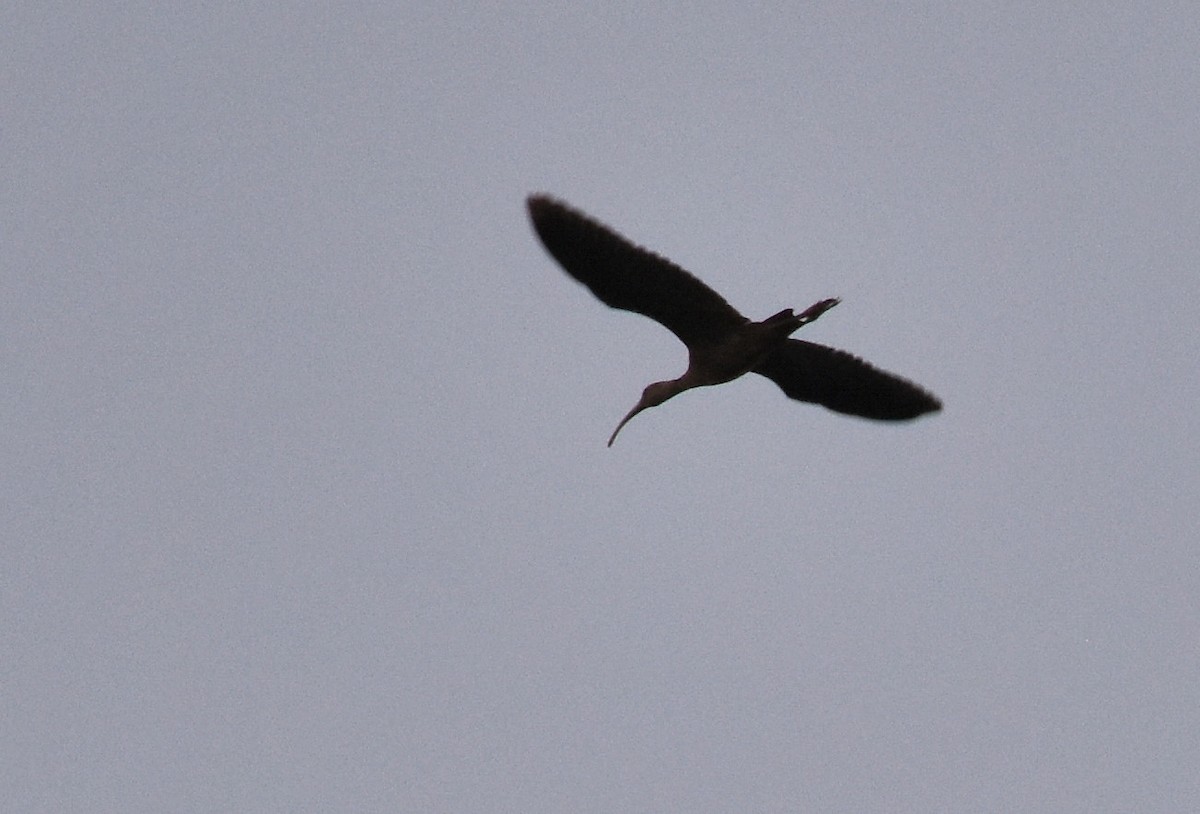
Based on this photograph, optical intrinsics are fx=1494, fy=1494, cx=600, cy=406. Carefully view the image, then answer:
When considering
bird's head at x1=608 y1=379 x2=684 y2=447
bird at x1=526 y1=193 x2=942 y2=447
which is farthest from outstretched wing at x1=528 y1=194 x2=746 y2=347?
bird's head at x1=608 y1=379 x2=684 y2=447

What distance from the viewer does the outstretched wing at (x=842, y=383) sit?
1454 centimetres

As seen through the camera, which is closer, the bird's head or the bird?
the bird

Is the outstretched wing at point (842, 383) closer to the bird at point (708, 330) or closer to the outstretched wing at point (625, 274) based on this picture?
the bird at point (708, 330)

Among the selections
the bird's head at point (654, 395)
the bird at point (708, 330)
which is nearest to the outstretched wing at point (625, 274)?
the bird at point (708, 330)

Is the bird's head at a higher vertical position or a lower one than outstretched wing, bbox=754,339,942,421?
lower

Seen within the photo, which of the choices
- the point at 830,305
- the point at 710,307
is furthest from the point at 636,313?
the point at 830,305

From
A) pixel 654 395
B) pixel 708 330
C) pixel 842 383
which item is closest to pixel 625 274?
pixel 708 330

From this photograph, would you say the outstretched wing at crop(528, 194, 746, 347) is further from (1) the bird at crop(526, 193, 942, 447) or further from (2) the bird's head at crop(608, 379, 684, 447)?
(2) the bird's head at crop(608, 379, 684, 447)

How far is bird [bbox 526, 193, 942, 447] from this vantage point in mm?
12398

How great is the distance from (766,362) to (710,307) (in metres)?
1.58

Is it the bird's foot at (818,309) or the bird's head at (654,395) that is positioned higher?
the bird's foot at (818,309)

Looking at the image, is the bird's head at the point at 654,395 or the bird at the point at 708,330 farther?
the bird's head at the point at 654,395

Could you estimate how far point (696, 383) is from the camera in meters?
14.4

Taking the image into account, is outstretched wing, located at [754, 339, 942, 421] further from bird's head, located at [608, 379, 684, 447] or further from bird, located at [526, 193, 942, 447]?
bird's head, located at [608, 379, 684, 447]
